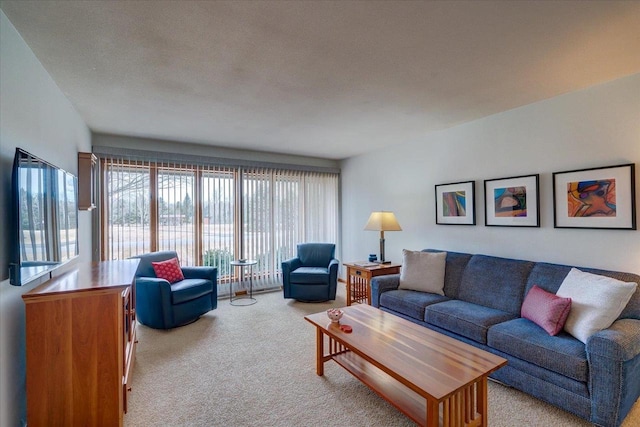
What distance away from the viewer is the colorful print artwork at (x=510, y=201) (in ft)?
10.1

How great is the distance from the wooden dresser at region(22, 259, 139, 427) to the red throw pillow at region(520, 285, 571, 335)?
2959mm

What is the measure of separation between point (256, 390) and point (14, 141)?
225 cm

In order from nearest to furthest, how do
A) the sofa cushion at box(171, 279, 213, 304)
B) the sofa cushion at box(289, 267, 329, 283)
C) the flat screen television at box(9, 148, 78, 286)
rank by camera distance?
the flat screen television at box(9, 148, 78, 286) → the sofa cushion at box(171, 279, 213, 304) → the sofa cushion at box(289, 267, 329, 283)

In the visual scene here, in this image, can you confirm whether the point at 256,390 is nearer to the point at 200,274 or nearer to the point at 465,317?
the point at 465,317

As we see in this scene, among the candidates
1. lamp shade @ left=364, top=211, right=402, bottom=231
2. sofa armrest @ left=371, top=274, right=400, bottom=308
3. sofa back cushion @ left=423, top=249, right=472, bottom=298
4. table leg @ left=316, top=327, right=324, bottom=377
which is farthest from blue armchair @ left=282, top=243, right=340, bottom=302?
table leg @ left=316, top=327, right=324, bottom=377

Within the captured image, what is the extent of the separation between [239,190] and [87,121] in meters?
2.14

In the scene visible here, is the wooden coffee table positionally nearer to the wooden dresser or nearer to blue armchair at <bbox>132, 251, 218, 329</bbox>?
the wooden dresser

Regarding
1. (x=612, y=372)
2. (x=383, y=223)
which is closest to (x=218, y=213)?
(x=383, y=223)

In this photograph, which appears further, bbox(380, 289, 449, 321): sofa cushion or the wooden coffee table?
bbox(380, 289, 449, 321): sofa cushion

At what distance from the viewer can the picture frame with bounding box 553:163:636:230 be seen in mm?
2400

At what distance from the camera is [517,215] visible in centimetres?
313

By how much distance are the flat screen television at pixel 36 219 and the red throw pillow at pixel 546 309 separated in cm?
336

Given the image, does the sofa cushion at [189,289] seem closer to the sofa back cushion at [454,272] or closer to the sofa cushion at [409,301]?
the sofa cushion at [409,301]

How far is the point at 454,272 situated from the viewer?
3391mm
